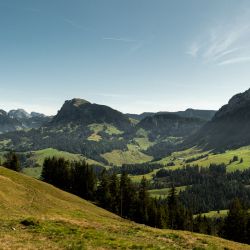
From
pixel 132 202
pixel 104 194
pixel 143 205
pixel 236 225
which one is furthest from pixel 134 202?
pixel 236 225

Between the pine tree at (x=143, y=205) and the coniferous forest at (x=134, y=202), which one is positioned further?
the pine tree at (x=143, y=205)

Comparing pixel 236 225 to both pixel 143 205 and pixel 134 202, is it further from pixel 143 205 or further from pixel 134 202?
pixel 134 202

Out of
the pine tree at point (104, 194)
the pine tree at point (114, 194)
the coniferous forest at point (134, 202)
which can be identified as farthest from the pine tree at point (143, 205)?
the pine tree at point (104, 194)

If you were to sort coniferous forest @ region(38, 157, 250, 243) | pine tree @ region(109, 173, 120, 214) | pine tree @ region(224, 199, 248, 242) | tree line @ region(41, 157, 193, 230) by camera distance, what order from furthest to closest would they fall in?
pine tree @ region(109, 173, 120, 214), tree line @ region(41, 157, 193, 230), coniferous forest @ region(38, 157, 250, 243), pine tree @ region(224, 199, 248, 242)

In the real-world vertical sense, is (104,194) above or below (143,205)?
above

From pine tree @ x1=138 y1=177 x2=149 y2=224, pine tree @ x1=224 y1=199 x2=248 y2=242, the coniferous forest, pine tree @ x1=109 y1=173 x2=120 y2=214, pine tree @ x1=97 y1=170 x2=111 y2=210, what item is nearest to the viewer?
pine tree @ x1=224 y1=199 x2=248 y2=242

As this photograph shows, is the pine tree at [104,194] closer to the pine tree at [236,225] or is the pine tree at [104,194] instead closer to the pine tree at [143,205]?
the pine tree at [143,205]

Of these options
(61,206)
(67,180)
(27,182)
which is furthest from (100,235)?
(67,180)

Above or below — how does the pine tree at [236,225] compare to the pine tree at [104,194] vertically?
below

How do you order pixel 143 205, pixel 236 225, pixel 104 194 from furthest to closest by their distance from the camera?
1. pixel 104 194
2. pixel 143 205
3. pixel 236 225

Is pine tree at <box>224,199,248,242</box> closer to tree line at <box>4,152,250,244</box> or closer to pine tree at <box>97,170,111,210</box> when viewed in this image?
tree line at <box>4,152,250,244</box>

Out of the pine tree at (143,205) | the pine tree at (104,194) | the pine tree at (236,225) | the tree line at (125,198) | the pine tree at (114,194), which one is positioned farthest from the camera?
the pine tree at (114,194)

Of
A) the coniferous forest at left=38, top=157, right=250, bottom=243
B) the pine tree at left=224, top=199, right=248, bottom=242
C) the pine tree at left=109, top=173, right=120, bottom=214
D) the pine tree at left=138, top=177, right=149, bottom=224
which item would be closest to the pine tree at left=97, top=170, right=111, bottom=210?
the coniferous forest at left=38, top=157, right=250, bottom=243

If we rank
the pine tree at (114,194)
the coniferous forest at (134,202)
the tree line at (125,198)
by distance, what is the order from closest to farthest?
the coniferous forest at (134,202) → the tree line at (125,198) → the pine tree at (114,194)
